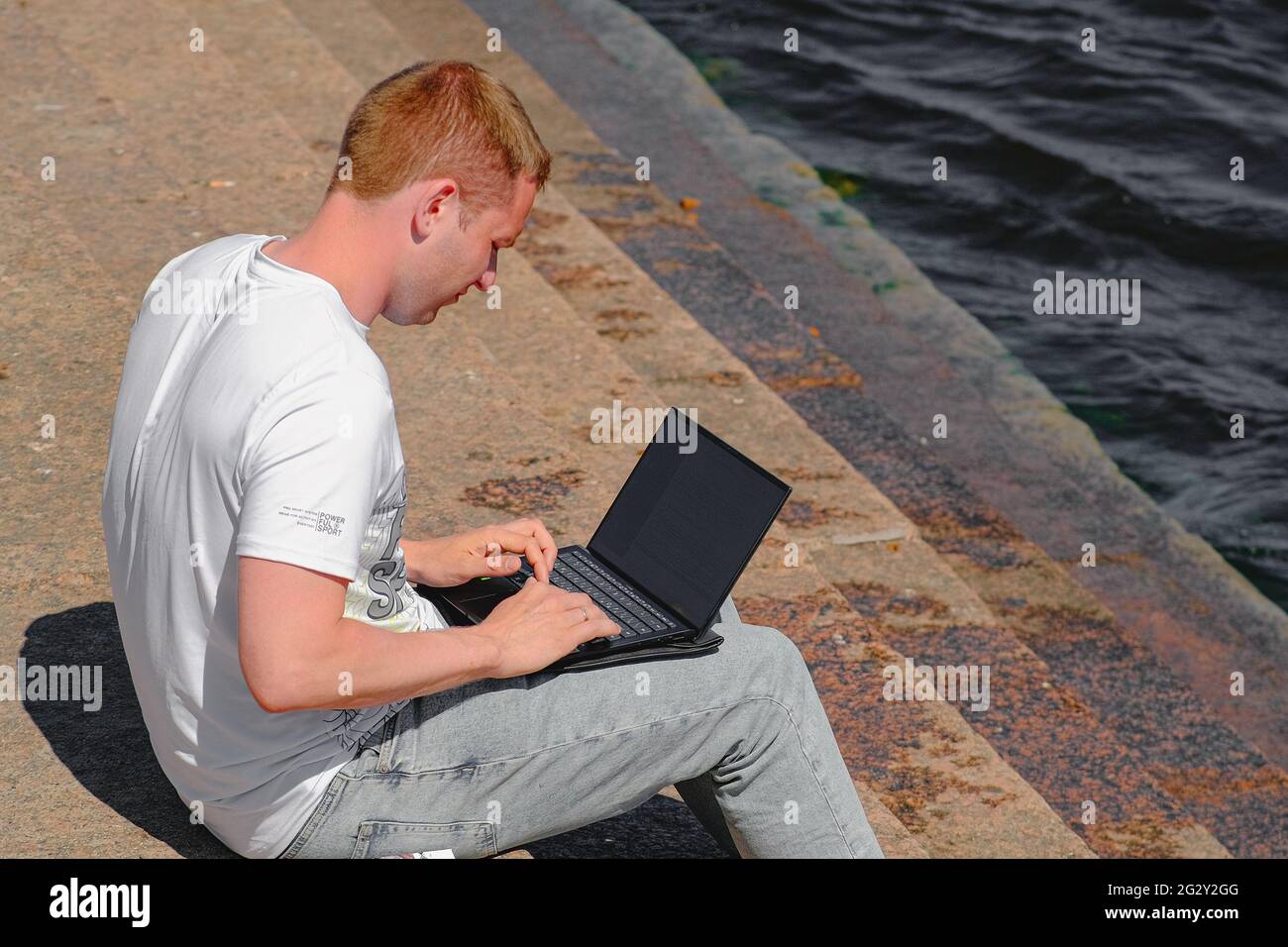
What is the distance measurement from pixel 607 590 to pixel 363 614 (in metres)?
0.60

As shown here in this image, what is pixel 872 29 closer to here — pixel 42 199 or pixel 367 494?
pixel 42 199

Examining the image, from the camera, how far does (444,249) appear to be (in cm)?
228

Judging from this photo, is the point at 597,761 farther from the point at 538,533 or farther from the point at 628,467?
the point at 628,467

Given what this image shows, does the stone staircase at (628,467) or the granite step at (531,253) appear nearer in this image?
the stone staircase at (628,467)

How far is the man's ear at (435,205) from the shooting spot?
2229mm

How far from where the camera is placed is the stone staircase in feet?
11.1

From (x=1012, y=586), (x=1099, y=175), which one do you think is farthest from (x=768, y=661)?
(x=1099, y=175)

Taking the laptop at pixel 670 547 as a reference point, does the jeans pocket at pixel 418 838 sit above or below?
below

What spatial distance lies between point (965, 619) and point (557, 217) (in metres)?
2.85
